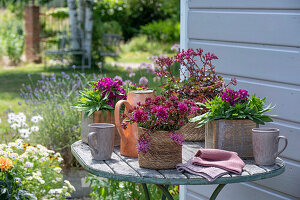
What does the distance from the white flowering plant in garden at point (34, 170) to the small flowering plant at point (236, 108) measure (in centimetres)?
140

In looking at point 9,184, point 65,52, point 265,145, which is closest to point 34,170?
point 9,184

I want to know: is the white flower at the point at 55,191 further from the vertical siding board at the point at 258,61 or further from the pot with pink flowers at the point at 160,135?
the pot with pink flowers at the point at 160,135

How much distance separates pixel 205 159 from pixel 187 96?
1.62ft

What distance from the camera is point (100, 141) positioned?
189 cm

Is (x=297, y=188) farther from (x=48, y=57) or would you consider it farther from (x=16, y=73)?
(x=48, y=57)

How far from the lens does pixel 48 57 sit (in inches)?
508

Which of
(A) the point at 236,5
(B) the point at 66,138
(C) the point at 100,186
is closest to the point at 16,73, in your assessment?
(B) the point at 66,138

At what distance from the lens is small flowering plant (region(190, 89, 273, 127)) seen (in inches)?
75.4

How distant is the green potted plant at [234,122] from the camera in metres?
1.90

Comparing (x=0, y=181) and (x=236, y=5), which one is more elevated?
(x=236, y=5)

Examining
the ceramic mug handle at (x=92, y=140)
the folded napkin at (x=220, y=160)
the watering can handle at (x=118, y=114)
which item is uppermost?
the watering can handle at (x=118, y=114)

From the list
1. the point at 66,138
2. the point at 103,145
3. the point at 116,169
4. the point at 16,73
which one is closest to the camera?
the point at 116,169

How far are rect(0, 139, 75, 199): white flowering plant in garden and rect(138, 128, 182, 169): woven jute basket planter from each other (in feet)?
4.15

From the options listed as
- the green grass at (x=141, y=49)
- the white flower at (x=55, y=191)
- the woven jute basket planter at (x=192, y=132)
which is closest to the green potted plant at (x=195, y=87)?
the woven jute basket planter at (x=192, y=132)
